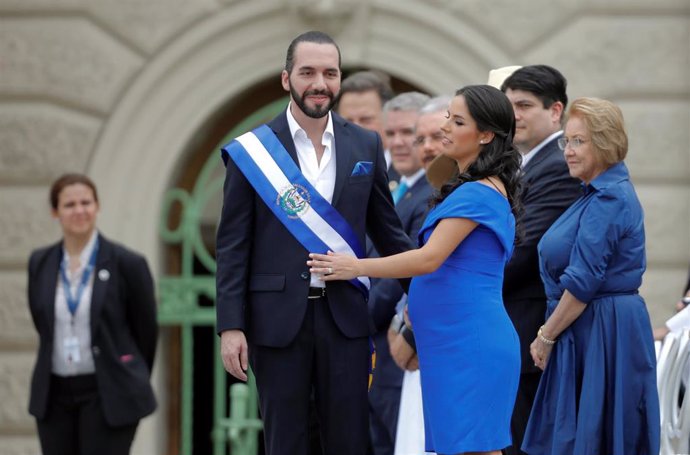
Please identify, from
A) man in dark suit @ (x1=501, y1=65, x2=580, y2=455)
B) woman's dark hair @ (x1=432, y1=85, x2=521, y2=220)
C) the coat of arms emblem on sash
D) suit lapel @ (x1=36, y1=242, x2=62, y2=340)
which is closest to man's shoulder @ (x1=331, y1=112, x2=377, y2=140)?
the coat of arms emblem on sash

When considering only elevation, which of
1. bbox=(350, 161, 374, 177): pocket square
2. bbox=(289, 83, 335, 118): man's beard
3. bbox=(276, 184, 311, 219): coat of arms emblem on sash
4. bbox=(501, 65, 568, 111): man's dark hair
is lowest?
bbox=(276, 184, 311, 219): coat of arms emblem on sash

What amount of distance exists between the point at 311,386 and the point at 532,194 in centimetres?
126

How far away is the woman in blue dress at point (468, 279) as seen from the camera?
4812mm

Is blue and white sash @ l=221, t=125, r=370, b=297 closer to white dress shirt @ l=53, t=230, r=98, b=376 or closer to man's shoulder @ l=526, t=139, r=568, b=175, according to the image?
man's shoulder @ l=526, t=139, r=568, b=175

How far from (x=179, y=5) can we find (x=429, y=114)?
298 centimetres

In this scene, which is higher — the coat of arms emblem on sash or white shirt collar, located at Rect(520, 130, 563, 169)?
white shirt collar, located at Rect(520, 130, 563, 169)

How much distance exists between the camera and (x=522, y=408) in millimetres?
5766

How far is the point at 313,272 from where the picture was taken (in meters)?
4.94

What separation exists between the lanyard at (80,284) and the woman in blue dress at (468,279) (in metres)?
2.51

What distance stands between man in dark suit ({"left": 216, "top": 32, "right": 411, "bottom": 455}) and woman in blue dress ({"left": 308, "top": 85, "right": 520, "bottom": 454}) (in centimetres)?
18

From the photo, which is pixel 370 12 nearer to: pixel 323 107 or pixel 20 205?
pixel 20 205

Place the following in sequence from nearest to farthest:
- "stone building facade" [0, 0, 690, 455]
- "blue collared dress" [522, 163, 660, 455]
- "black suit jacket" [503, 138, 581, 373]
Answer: "blue collared dress" [522, 163, 660, 455], "black suit jacket" [503, 138, 581, 373], "stone building facade" [0, 0, 690, 455]

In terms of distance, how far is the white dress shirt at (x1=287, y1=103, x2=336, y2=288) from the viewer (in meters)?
5.10

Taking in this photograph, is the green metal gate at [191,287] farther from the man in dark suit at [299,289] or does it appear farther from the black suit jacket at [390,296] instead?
the man in dark suit at [299,289]
